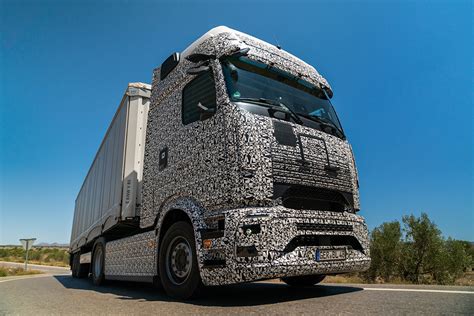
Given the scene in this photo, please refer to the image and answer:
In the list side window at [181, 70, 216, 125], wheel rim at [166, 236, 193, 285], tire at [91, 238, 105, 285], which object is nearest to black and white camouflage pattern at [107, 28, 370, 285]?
side window at [181, 70, 216, 125]

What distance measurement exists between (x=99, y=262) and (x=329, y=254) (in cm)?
570

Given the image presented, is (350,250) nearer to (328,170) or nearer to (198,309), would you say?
(328,170)

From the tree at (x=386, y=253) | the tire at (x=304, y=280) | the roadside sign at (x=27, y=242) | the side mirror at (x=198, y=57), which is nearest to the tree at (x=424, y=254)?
the tree at (x=386, y=253)

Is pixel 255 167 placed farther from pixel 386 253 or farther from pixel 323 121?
pixel 386 253

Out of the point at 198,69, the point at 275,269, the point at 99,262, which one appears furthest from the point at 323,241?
the point at 99,262

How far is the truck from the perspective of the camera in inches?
132

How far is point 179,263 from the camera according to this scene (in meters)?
4.14

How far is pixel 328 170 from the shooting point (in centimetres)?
403

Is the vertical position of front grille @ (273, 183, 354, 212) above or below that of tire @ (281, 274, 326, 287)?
above

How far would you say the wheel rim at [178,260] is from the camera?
3992mm

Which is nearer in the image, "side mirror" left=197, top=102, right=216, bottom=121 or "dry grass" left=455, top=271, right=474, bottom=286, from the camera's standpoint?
"side mirror" left=197, top=102, right=216, bottom=121

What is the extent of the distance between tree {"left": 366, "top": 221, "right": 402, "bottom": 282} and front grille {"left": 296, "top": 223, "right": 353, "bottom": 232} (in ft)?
35.4

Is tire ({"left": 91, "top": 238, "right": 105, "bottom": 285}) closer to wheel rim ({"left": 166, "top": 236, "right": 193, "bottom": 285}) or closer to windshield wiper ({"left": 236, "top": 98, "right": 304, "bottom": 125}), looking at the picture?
wheel rim ({"left": 166, "top": 236, "right": 193, "bottom": 285})

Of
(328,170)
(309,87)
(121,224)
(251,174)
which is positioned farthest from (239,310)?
(121,224)
